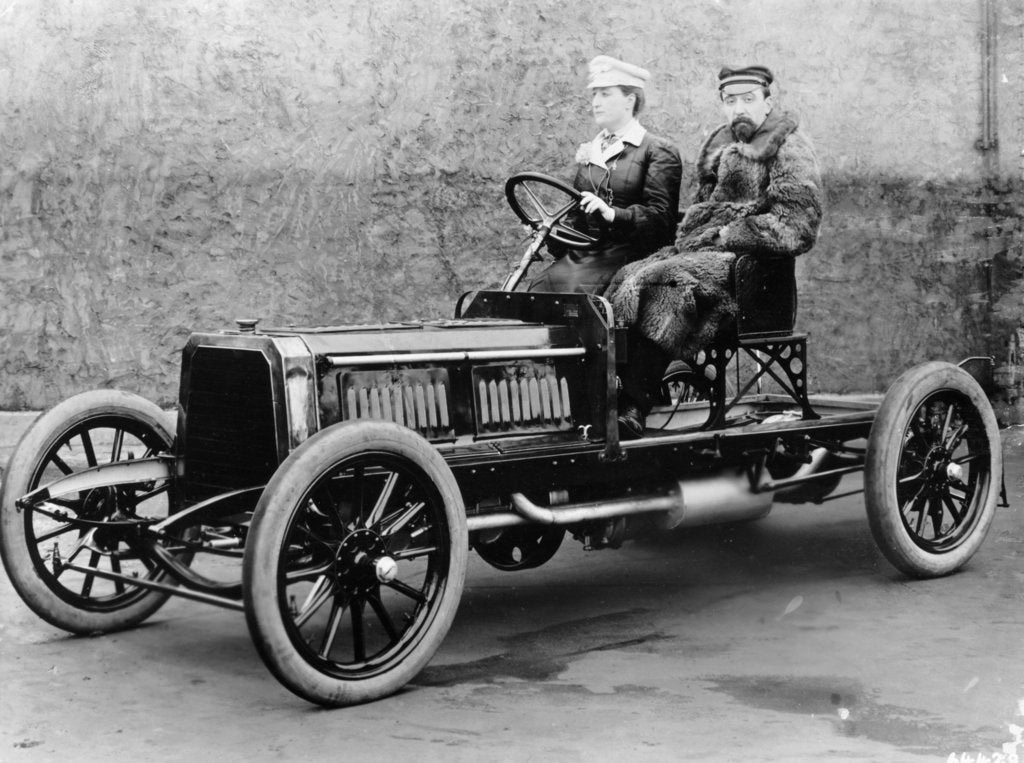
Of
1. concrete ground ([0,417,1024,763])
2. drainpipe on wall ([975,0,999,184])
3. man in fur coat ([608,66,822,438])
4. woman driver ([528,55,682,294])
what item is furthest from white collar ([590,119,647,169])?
drainpipe on wall ([975,0,999,184])

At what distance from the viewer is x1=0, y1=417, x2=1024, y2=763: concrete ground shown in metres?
3.72

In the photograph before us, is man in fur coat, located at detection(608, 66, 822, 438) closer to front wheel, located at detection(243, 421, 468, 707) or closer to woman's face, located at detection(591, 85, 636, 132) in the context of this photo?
woman's face, located at detection(591, 85, 636, 132)

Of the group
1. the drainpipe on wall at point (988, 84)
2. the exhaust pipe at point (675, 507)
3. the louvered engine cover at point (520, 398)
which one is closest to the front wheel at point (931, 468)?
the exhaust pipe at point (675, 507)

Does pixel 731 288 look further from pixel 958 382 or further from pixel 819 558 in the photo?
pixel 819 558

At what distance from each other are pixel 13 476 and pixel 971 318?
6805 millimetres

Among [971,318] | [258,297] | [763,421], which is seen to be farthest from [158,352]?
[971,318]

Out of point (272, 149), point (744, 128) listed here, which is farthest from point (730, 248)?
point (272, 149)

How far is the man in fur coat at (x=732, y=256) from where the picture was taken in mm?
5297

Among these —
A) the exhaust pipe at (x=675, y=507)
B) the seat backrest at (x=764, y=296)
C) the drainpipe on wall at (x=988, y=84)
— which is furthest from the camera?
the drainpipe on wall at (x=988, y=84)

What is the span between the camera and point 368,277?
26.7ft

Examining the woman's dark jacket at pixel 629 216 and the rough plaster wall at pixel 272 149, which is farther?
the rough plaster wall at pixel 272 149

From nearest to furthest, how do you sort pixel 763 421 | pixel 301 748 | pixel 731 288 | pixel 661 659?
pixel 301 748
pixel 661 659
pixel 731 288
pixel 763 421

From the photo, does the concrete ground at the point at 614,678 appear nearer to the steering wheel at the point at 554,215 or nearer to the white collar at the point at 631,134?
the steering wheel at the point at 554,215

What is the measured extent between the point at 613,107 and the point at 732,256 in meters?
0.94
